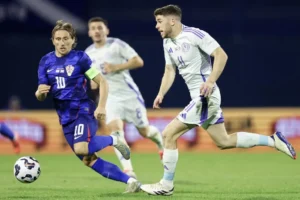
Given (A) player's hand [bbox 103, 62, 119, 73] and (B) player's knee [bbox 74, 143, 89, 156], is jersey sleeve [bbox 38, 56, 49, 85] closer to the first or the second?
(B) player's knee [bbox 74, 143, 89, 156]

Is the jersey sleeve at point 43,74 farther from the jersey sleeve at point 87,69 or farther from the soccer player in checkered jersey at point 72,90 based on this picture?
the jersey sleeve at point 87,69

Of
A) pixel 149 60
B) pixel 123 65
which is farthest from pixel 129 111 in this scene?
pixel 149 60

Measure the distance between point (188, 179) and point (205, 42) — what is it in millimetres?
2688

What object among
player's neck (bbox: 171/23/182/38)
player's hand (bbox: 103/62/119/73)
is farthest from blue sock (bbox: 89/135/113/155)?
player's hand (bbox: 103/62/119/73)

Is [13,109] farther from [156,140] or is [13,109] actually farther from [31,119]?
[156,140]

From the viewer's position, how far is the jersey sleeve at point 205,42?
784cm

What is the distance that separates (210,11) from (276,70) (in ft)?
6.73

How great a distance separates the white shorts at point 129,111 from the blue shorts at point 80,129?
2268 millimetres

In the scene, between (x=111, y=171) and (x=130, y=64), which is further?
(x=130, y=64)

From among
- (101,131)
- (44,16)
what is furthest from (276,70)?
(44,16)

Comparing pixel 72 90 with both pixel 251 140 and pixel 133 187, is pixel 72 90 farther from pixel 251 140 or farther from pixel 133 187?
pixel 251 140

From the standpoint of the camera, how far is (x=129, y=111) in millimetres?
10562

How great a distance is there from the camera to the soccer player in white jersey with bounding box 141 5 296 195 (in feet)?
25.8

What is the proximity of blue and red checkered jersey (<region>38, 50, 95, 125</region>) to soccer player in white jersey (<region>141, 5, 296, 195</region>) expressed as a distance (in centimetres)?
84
